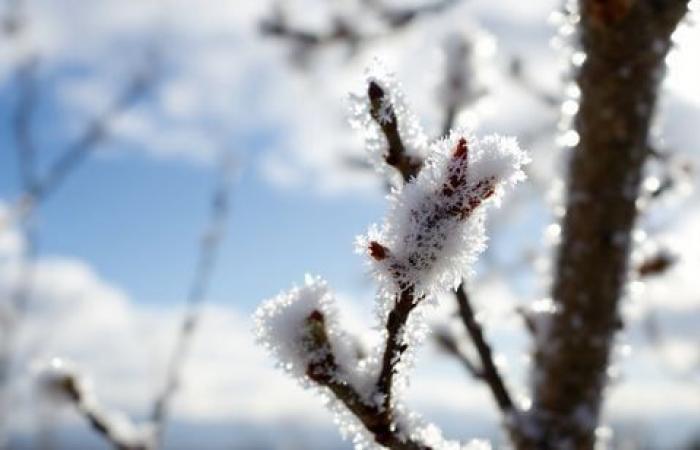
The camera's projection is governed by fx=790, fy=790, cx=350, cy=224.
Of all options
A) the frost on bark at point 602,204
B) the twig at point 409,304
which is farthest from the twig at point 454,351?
the frost on bark at point 602,204

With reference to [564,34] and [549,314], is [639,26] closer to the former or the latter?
[564,34]

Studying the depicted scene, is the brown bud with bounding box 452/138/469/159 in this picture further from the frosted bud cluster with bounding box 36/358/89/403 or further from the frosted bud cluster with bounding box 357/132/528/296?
the frosted bud cluster with bounding box 36/358/89/403

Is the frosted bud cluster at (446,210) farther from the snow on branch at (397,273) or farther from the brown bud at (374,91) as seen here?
the brown bud at (374,91)

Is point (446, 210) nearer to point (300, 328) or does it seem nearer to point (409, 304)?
point (409, 304)

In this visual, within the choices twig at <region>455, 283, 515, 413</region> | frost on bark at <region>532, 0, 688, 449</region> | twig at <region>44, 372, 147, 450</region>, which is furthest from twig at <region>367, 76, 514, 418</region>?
twig at <region>44, 372, 147, 450</region>

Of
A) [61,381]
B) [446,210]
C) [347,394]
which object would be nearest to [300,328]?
[347,394]

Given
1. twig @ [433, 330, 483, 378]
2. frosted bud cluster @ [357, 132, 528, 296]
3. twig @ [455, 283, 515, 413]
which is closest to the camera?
frosted bud cluster @ [357, 132, 528, 296]
